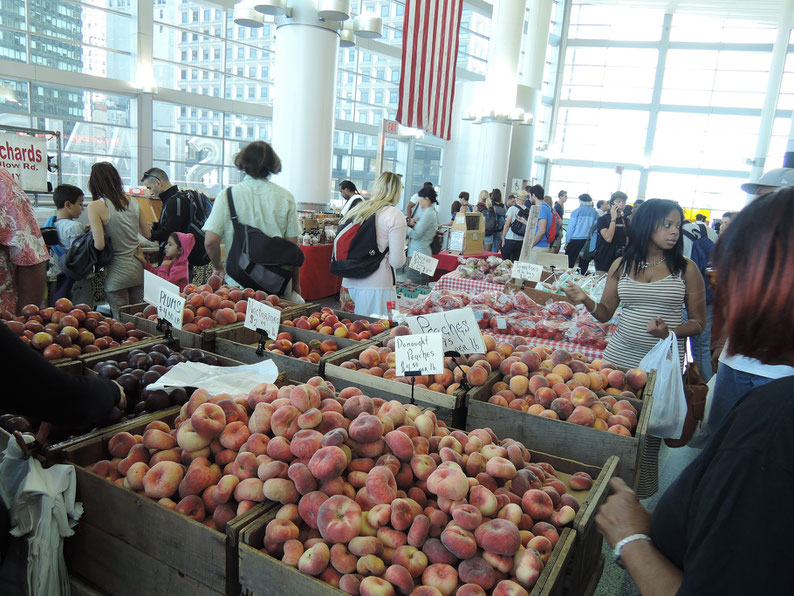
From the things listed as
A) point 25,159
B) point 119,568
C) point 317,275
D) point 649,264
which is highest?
point 25,159

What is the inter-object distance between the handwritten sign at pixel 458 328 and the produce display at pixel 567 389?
21 centimetres

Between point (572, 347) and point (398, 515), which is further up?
point (398, 515)

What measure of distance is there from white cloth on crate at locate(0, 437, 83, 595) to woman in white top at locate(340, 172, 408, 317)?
265cm

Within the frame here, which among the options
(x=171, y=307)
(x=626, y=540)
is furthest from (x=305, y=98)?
(x=626, y=540)

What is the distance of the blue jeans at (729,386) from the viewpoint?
258 cm

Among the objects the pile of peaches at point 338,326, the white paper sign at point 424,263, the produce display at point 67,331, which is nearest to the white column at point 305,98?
the white paper sign at point 424,263

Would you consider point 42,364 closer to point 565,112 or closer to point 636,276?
point 636,276

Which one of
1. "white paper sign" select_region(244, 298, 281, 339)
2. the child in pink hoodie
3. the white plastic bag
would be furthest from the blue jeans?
the child in pink hoodie

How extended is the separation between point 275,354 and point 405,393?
69 centimetres

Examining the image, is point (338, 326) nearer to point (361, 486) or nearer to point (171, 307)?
point (171, 307)

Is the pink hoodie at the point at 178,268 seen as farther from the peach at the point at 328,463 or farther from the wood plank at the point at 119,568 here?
the peach at the point at 328,463

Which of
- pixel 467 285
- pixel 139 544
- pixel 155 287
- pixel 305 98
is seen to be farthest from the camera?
pixel 305 98

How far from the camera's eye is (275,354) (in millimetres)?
2461

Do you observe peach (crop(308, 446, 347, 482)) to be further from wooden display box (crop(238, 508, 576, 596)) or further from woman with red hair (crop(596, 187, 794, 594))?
woman with red hair (crop(596, 187, 794, 594))
